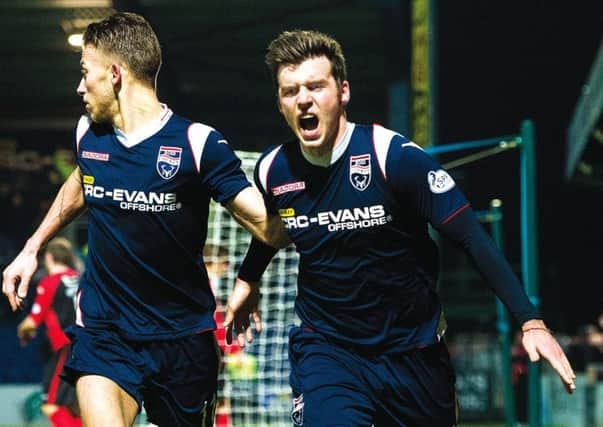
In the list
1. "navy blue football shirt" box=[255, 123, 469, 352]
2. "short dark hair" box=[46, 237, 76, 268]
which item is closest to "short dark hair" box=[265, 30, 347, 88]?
"navy blue football shirt" box=[255, 123, 469, 352]

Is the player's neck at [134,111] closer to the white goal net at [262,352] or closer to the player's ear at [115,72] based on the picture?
the player's ear at [115,72]

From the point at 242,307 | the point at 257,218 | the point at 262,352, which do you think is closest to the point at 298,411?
the point at 242,307

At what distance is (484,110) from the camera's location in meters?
33.7

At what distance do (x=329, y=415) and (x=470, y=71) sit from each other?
28.6m

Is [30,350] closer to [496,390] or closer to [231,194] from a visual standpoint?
[496,390]

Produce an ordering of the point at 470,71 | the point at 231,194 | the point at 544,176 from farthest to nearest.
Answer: the point at 544,176 < the point at 470,71 < the point at 231,194

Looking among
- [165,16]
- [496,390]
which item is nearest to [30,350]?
[165,16]

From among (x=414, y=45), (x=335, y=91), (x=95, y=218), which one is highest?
(x=414, y=45)

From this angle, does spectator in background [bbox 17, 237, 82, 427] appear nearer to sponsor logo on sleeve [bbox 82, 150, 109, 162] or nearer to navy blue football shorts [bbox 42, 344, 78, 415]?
navy blue football shorts [bbox 42, 344, 78, 415]

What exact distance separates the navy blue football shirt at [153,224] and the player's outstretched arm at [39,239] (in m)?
0.24

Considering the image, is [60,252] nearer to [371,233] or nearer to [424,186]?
[371,233]

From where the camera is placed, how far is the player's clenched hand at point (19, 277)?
15.5 feet

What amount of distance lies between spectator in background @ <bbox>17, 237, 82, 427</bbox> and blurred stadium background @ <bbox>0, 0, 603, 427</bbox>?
1.48m

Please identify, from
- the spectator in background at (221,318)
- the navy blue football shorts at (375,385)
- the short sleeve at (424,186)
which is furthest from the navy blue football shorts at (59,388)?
the short sleeve at (424,186)
